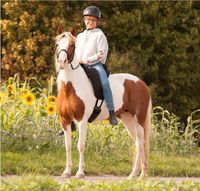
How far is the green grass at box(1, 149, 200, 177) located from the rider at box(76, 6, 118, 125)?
1179mm

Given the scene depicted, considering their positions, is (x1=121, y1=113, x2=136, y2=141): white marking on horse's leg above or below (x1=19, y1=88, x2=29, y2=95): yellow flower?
below

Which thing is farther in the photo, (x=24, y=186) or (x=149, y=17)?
(x=149, y=17)

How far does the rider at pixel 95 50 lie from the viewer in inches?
461

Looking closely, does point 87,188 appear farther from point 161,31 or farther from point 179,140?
point 161,31

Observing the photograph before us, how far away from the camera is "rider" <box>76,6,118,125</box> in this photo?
38.4 ft

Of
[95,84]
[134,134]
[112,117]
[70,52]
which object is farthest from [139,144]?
[70,52]

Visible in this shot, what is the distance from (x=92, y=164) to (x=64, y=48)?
2.52m

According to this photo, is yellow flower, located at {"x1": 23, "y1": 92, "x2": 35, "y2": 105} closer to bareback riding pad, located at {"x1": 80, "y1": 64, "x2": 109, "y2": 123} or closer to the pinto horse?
the pinto horse

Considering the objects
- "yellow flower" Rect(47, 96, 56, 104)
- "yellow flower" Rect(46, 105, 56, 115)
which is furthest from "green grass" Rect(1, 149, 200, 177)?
"yellow flower" Rect(47, 96, 56, 104)

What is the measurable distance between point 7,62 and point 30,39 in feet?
3.64

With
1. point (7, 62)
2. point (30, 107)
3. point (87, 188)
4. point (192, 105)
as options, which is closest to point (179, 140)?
point (30, 107)

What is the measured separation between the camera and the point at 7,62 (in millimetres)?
26938

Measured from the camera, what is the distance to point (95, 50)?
1184 cm

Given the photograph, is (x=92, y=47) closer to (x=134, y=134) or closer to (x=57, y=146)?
(x=134, y=134)
